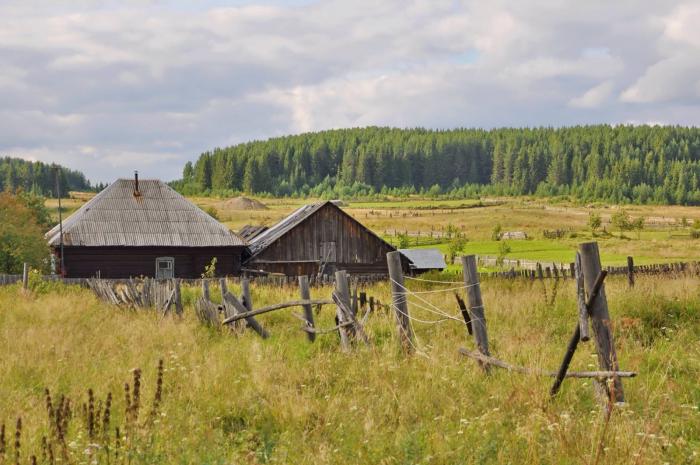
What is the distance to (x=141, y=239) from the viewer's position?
3130 centimetres

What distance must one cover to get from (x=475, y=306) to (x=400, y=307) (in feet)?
4.50

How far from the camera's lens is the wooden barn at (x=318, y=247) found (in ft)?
109

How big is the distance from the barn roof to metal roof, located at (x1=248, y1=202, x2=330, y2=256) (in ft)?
5.08

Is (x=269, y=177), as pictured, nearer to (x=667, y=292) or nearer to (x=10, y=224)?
(x=10, y=224)

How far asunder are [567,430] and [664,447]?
72cm

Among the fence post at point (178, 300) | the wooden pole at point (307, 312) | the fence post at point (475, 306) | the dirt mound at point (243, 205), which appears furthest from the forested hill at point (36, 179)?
the fence post at point (475, 306)

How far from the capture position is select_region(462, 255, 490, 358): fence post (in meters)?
7.61

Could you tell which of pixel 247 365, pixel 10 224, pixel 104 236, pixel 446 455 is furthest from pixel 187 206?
pixel 446 455

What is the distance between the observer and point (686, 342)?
936cm

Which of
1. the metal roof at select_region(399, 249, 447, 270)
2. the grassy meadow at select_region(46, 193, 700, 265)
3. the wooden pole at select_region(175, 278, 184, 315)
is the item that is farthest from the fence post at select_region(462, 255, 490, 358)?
the grassy meadow at select_region(46, 193, 700, 265)

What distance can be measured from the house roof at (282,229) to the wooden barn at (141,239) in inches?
42.4

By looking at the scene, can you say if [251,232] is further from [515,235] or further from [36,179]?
[36,179]

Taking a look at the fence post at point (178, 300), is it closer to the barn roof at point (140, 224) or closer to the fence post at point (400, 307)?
the fence post at point (400, 307)

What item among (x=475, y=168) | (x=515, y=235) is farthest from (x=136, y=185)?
(x=475, y=168)
